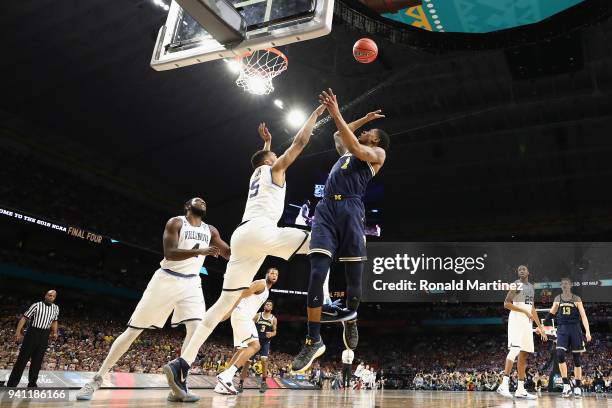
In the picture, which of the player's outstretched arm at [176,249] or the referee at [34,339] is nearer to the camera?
the player's outstretched arm at [176,249]

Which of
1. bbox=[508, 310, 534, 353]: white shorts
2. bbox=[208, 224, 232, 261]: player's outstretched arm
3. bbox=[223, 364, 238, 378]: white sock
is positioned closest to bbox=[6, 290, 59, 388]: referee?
bbox=[223, 364, 238, 378]: white sock

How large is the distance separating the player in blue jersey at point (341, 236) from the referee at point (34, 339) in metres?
6.39

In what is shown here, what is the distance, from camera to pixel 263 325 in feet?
34.5

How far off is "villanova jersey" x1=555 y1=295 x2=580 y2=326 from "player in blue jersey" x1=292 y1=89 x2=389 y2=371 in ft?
23.6

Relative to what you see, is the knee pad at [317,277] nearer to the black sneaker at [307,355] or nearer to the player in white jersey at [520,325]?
the black sneaker at [307,355]

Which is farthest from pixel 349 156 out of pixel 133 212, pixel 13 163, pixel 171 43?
pixel 133 212

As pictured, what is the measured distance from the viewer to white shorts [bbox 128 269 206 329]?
5.25 m

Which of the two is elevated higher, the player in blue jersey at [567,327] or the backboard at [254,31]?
the backboard at [254,31]

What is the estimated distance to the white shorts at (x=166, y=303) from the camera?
5246 mm

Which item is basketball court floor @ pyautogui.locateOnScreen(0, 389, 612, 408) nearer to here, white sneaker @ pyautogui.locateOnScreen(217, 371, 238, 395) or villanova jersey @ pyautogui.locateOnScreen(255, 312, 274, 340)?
white sneaker @ pyautogui.locateOnScreen(217, 371, 238, 395)

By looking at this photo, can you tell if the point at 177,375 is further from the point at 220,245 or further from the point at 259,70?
the point at 259,70

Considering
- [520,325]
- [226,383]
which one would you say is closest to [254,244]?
[226,383]

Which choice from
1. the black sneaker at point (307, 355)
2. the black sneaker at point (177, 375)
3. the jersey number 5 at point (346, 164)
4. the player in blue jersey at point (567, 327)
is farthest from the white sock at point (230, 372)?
the player in blue jersey at point (567, 327)

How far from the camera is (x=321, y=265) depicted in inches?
175
